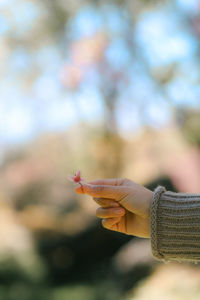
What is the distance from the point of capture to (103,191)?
1.23 m

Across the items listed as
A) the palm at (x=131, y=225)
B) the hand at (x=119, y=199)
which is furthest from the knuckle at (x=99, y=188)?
the palm at (x=131, y=225)

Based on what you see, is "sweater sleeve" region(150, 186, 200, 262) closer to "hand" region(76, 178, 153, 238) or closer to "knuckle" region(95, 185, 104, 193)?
"hand" region(76, 178, 153, 238)

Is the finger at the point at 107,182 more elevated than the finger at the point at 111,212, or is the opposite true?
the finger at the point at 107,182

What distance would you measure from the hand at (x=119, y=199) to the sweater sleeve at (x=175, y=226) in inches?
1.6

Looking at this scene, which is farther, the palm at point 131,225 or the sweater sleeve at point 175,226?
the palm at point 131,225

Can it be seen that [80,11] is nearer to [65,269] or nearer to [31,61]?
[31,61]

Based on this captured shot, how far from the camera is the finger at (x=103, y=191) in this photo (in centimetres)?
122

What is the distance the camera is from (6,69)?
724cm

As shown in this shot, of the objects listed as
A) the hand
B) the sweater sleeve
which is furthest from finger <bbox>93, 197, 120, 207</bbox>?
the sweater sleeve

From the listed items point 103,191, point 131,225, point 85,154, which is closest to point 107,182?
point 103,191

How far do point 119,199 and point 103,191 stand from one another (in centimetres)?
6

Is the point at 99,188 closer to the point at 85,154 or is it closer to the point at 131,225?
the point at 131,225

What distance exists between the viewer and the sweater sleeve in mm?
1196

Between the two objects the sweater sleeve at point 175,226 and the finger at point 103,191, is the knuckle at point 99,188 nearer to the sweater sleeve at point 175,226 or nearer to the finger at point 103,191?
the finger at point 103,191
